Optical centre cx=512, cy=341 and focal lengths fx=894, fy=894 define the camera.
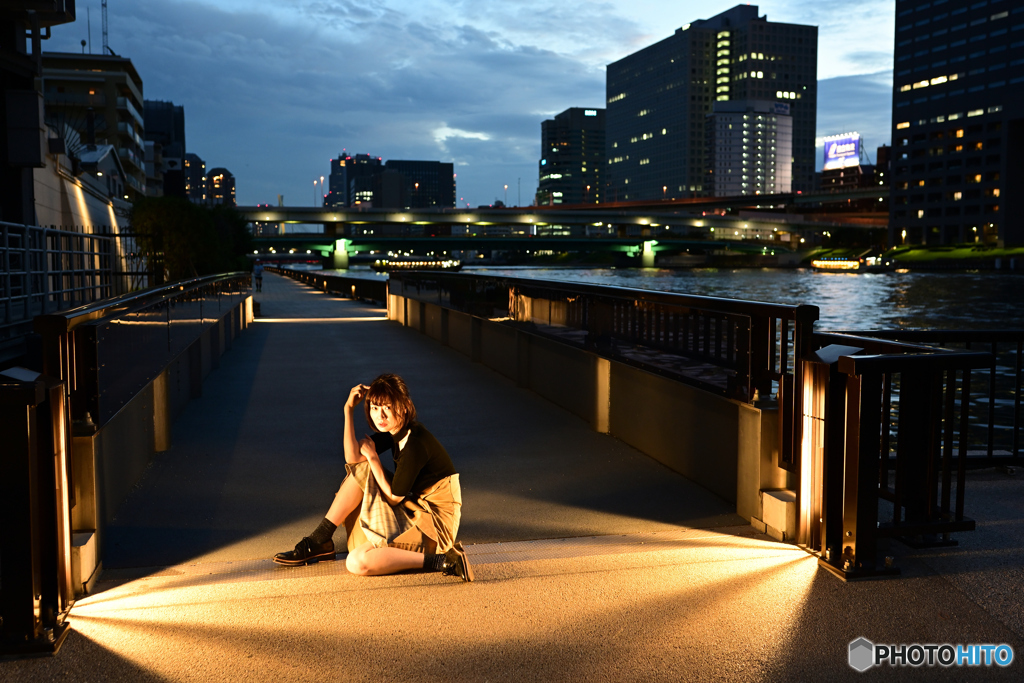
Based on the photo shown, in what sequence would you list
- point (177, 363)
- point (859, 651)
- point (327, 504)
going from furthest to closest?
point (177, 363) → point (327, 504) → point (859, 651)

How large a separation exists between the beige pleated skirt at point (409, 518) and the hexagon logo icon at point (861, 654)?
191cm

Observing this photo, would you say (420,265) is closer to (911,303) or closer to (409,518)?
(911,303)

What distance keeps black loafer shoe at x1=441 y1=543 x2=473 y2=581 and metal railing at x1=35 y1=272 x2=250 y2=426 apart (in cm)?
195

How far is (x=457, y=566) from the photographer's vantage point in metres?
4.34

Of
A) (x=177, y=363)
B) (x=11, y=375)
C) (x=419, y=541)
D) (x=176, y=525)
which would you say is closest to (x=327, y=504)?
(x=176, y=525)

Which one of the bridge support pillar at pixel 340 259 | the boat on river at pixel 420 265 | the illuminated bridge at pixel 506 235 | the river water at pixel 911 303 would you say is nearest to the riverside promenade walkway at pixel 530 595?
the river water at pixel 911 303

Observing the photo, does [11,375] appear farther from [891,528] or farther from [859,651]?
[891,528]

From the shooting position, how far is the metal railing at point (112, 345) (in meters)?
4.32

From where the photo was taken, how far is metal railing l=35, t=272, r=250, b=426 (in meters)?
4.32

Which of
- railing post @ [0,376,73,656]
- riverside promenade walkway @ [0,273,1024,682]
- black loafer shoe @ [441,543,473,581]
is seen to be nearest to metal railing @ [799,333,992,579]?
riverside promenade walkway @ [0,273,1024,682]

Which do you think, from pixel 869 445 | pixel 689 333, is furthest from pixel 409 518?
pixel 689 333

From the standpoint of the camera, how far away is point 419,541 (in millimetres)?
4449

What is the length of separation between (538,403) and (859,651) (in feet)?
21.9

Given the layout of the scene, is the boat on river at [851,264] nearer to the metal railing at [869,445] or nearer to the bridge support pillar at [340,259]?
the bridge support pillar at [340,259]
